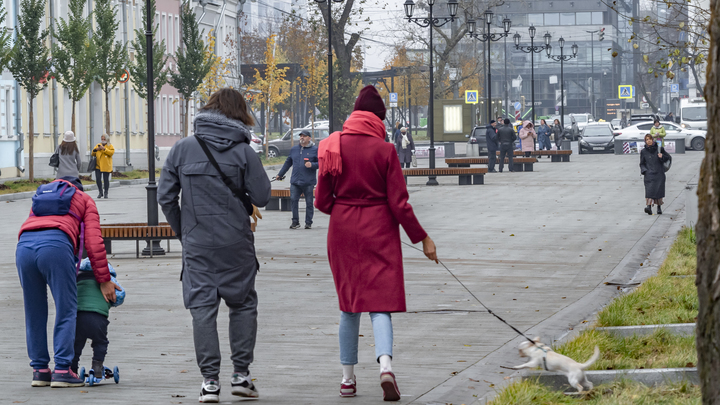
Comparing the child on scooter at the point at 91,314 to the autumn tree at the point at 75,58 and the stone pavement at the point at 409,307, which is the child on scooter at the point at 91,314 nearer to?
the stone pavement at the point at 409,307

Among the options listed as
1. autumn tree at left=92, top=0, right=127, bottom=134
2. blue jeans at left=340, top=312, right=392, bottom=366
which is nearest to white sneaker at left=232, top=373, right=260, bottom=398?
blue jeans at left=340, top=312, right=392, bottom=366

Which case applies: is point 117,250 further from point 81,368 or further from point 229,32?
point 229,32

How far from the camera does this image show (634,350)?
7.21 m

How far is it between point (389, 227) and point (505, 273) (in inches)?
251

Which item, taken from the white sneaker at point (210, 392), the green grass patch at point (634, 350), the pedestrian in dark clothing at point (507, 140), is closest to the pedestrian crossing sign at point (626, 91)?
the pedestrian in dark clothing at point (507, 140)

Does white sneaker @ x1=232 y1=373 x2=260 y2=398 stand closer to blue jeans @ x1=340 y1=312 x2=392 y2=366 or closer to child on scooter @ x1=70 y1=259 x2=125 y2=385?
blue jeans @ x1=340 y1=312 x2=392 y2=366

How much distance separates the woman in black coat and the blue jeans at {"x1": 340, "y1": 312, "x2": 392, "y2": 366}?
14.5 meters

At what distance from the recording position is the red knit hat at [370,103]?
653 cm

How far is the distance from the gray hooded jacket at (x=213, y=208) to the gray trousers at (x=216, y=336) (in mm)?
67

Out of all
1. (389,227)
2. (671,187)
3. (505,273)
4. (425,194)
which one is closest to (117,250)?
(505,273)

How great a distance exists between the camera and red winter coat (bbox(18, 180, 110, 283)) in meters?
6.66

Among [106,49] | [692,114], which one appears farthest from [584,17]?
[106,49]

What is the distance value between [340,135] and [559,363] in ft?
5.75

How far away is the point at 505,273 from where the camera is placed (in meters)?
12.5
